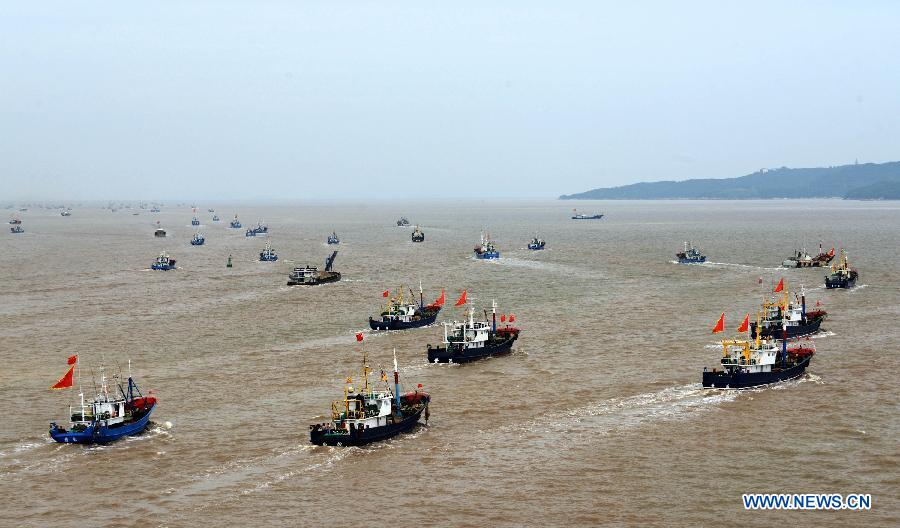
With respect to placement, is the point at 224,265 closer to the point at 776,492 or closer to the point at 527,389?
the point at 527,389

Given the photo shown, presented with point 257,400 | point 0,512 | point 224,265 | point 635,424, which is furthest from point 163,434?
point 224,265

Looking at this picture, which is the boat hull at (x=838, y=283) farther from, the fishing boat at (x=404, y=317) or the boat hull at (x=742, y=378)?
the boat hull at (x=742, y=378)

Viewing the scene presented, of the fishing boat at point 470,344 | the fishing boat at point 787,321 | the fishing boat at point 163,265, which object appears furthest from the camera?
the fishing boat at point 163,265

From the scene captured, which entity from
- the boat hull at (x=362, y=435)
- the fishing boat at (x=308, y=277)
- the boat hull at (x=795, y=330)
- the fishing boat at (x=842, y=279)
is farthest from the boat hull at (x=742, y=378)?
the fishing boat at (x=308, y=277)

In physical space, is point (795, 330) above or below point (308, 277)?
below

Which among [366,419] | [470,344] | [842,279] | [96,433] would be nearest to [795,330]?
[470,344]

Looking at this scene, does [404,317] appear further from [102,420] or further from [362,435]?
[102,420]
